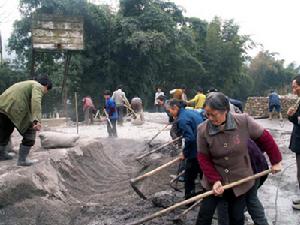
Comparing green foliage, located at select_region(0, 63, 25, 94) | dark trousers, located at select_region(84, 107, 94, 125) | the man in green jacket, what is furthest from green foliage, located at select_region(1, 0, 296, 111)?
the man in green jacket

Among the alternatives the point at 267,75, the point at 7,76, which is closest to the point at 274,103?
the point at 7,76

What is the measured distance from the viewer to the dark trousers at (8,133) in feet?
20.2

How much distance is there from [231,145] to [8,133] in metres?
4.26

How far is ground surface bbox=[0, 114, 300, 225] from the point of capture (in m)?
5.27

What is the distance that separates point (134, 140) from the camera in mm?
11828

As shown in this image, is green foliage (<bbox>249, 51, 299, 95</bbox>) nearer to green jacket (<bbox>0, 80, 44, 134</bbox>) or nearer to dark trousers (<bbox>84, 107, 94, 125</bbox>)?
dark trousers (<bbox>84, 107, 94, 125</bbox>)

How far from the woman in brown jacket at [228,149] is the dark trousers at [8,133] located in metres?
3.42

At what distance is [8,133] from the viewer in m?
6.48

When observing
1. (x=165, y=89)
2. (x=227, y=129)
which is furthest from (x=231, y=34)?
(x=227, y=129)

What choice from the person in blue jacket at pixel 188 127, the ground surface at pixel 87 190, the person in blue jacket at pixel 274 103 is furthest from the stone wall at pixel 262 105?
the person in blue jacket at pixel 188 127

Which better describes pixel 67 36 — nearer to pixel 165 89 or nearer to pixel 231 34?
pixel 165 89

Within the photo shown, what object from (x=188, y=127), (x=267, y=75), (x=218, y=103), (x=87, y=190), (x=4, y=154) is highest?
(x=267, y=75)

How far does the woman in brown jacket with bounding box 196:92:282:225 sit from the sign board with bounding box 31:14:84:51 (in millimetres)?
13752

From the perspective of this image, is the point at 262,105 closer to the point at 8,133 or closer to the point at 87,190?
the point at 87,190
